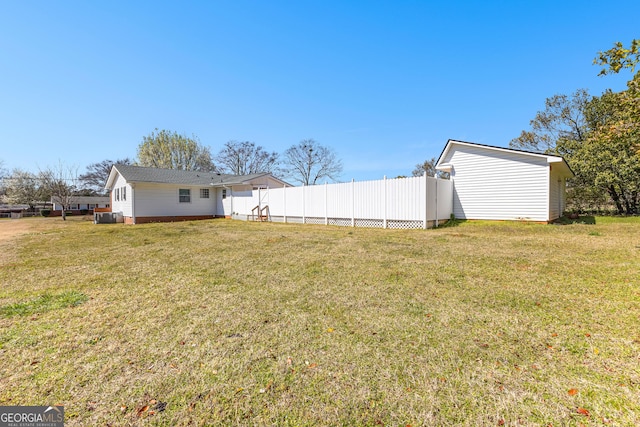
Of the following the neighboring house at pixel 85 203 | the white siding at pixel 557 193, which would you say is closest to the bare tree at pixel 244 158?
the neighboring house at pixel 85 203

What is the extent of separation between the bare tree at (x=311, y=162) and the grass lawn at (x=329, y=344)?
33935 mm

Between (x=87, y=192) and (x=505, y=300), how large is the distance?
58.7 metres

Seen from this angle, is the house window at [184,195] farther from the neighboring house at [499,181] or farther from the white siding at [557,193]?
the white siding at [557,193]

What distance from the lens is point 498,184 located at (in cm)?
1242

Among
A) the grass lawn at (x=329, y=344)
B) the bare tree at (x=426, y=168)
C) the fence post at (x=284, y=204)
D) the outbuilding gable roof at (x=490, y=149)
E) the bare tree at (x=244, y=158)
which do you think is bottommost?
the grass lawn at (x=329, y=344)

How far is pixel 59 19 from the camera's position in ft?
26.9

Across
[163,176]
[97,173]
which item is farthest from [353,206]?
[97,173]

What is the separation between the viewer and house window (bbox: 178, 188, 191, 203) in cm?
1966

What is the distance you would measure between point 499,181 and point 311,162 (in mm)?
28343

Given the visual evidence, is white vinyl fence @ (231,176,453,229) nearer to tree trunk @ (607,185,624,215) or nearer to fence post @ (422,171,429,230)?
fence post @ (422,171,429,230)

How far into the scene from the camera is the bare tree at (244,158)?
3806 centimetres

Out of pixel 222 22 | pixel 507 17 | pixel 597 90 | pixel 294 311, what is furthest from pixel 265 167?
pixel 294 311

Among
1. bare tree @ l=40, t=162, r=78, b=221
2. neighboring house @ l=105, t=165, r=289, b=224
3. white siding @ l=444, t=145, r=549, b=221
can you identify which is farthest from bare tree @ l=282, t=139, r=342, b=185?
white siding @ l=444, t=145, r=549, b=221

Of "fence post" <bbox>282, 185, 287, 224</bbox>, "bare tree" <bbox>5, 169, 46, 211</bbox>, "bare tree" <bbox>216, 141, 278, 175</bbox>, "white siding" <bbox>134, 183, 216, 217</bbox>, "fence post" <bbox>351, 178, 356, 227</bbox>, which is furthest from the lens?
"bare tree" <bbox>216, 141, 278, 175</bbox>
